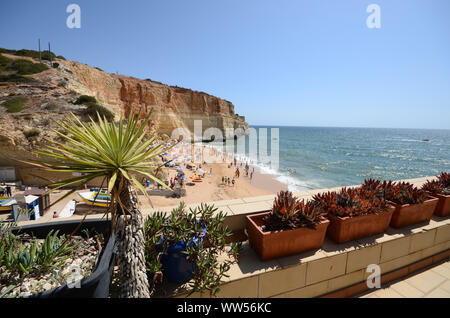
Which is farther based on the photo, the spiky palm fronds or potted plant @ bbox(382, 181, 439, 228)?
potted plant @ bbox(382, 181, 439, 228)

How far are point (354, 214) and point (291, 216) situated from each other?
987 millimetres

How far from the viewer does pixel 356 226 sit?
2.63 m

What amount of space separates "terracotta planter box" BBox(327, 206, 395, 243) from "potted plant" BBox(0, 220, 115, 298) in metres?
2.57

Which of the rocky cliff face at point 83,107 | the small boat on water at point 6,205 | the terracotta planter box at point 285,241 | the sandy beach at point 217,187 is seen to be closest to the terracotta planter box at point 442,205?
the terracotta planter box at point 285,241

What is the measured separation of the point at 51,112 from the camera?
19.4 meters

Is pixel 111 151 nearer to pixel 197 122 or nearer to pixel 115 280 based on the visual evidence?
pixel 115 280

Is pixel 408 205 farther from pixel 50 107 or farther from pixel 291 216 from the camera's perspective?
pixel 50 107

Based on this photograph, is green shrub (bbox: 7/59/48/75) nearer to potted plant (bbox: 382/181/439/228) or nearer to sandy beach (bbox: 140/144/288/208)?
sandy beach (bbox: 140/144/288/208)

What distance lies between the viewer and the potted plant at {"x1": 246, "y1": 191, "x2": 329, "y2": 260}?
7.45 feet

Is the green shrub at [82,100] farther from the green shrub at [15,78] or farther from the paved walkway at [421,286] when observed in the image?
the paved walkway at [421,286]

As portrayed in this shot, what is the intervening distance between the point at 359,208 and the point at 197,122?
192 feet

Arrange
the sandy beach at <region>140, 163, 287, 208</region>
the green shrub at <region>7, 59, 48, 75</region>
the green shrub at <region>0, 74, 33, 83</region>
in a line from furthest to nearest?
the green shrub at <region>7, 59, 48, 75</region>, the green shrub at <region>0, 74, 33, 83</region>, the sandy beach at <region>140, 163, 287, 208</region>

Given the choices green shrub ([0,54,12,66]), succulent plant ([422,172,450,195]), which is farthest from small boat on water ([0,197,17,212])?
green shrub ([0,54,12,66])

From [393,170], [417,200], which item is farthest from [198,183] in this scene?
[393,170]
